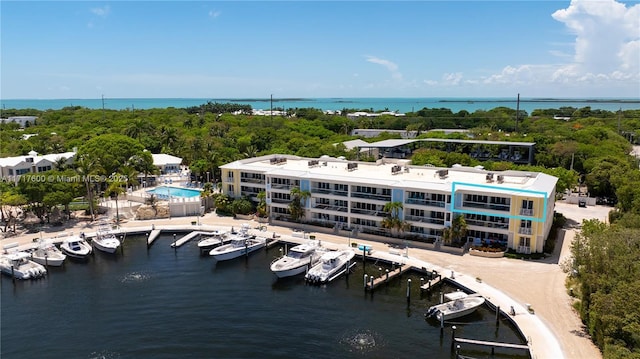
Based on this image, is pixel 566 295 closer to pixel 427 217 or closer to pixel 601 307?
pixel 601 307

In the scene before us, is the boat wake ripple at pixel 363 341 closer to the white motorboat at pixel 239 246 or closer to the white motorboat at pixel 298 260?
the white motorboat at pixel 298 260

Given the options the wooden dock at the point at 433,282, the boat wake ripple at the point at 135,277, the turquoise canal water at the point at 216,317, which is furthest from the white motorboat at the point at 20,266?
the wooden dock at the point at 433,282

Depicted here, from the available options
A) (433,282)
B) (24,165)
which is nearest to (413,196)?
(433,282)

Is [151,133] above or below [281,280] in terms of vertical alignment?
above

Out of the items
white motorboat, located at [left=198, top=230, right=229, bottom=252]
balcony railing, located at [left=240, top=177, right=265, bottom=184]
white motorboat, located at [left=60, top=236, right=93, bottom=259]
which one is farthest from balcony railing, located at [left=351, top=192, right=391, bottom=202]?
white motorboat, located at [left=60, top=236, right=93, bottom=259]

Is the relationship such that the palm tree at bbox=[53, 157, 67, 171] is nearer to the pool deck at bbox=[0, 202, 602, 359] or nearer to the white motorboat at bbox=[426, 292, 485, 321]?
the pool deck at bbox=[0, 202, 602, 359]

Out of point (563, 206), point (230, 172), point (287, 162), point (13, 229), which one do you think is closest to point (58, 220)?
point (13, 229)
